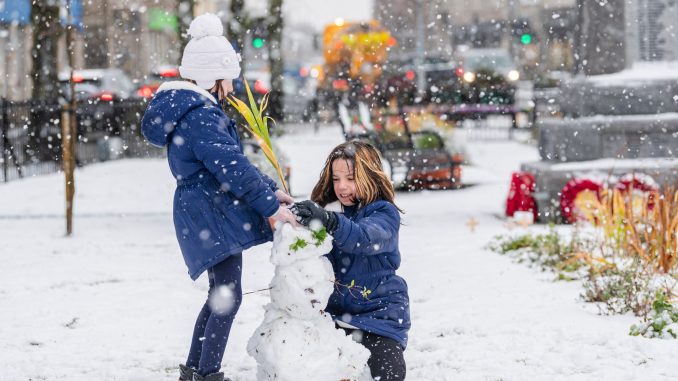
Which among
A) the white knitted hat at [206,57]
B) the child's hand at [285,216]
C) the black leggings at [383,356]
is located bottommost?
the black leggings at [383,356]

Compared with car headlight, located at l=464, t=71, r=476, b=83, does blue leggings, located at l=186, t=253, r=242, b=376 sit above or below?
below

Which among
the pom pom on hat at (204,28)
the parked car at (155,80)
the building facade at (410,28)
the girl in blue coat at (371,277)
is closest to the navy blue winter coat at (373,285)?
the girl in blue coat at (371,277)

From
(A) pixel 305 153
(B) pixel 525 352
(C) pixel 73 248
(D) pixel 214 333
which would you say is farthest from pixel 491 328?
(A) pixel 305 153

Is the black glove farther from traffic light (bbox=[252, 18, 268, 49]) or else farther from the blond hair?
traffic light (bbox=[252, 18, 268, 49])

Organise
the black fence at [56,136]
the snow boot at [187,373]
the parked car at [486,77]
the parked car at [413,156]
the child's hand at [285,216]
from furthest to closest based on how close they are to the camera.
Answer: the parked car at [486,77] → the black fence at [56,136] → the parked car at [413,156] → the snow boot at [187,373] → the child's hand at [285,216]

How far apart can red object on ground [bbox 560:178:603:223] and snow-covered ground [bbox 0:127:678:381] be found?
28.6 inches

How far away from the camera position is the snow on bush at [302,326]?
3.92 meters

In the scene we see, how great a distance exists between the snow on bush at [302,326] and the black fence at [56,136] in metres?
12.7

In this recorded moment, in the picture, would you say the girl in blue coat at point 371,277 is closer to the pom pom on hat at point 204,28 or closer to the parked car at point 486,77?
the pom pom on hat at point 204,28

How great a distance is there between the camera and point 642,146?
33.9 feet

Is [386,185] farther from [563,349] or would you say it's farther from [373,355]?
[563,349]

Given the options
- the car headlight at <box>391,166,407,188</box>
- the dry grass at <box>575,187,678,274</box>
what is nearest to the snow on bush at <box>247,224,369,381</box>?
the dry grass at <box>575,187,678,274</box>

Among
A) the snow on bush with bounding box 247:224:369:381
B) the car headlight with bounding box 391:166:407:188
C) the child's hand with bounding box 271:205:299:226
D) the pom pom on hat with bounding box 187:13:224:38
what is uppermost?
the pom pom on hat with bounding box 187:13:224:38

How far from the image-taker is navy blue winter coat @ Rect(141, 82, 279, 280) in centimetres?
410
